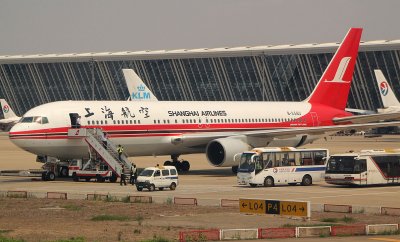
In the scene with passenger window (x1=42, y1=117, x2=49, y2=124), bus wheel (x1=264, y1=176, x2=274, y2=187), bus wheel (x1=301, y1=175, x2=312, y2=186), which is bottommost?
bus wheel (x1=264, y1=176, x2=274, y2=187)

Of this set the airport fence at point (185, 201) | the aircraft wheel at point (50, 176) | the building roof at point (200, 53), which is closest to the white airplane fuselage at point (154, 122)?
the aircraft wheel at point (50, 176)

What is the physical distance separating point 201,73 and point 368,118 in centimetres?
9206

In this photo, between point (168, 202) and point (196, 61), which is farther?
point (196, 61)

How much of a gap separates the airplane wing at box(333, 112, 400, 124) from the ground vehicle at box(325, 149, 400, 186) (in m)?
11.4

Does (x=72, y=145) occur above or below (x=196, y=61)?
below

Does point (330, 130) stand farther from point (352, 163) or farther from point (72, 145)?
point (72, 145)

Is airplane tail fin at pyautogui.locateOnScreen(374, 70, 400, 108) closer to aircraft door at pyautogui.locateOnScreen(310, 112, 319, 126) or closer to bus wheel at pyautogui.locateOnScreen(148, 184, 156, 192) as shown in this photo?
aircraft door at pyautogui.locateOnScreen(310, 112, 319, 126)

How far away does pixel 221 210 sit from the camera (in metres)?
39.3

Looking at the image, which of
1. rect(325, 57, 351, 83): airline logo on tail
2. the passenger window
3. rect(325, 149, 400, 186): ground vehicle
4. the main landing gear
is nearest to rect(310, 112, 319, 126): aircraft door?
rect(325, 57, 351, 83): airline logo on tail

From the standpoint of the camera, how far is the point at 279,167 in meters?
53.5

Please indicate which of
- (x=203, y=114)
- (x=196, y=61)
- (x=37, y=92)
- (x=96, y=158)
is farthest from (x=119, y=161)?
(x=37, y=92)

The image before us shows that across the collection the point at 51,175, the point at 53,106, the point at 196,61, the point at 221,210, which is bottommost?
the point at 221,210

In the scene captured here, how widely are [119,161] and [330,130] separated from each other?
17.9 m

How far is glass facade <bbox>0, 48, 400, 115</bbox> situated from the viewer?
466 ft
